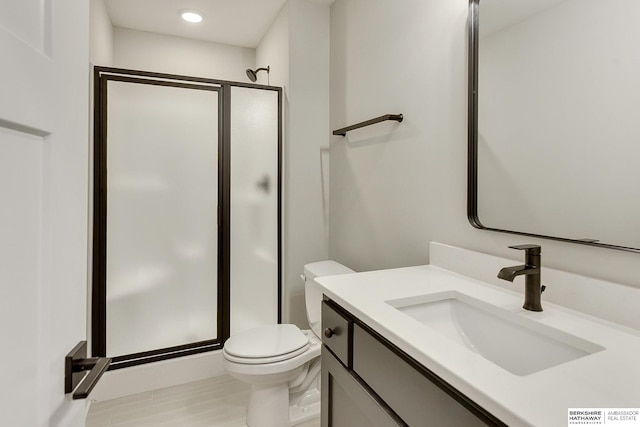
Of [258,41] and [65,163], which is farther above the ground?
[258,41]

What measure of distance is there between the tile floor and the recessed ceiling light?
8.66ft

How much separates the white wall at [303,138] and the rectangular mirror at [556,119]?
1.28 m

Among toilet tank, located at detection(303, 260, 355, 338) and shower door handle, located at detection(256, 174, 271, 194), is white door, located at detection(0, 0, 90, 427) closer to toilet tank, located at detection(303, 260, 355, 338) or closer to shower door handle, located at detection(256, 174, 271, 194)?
toilet tank, located at detection(303, 260, 355, 338)

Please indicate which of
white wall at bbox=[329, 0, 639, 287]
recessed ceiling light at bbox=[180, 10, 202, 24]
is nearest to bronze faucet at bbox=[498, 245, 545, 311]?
white wall at bbox=[329, 0, 639, 287]

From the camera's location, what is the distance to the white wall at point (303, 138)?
2303 mm

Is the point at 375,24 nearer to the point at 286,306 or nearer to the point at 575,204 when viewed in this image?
the point at 575,204

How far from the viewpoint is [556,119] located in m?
1.00

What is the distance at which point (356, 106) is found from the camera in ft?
6.78

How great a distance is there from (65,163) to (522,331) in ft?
3.56

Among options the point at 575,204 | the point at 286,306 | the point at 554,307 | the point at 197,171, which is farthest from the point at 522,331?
the point at 197,171

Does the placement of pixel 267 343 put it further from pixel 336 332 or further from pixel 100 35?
pixel 100 35

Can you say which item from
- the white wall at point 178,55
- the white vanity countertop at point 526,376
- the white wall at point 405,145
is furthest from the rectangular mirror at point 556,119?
the white wall at point 178,55

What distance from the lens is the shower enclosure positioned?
2035mm

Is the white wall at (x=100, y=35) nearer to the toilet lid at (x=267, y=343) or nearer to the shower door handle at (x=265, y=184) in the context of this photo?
the shower door handle at (x=265, y=184)
